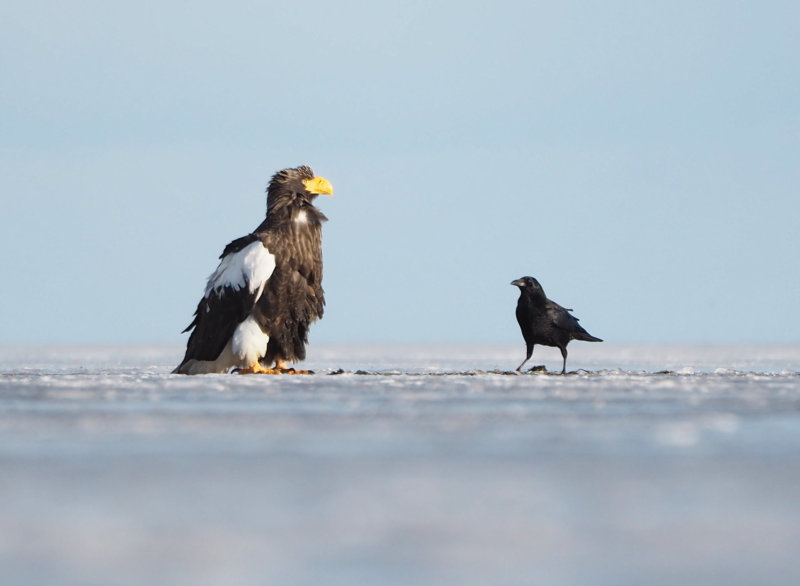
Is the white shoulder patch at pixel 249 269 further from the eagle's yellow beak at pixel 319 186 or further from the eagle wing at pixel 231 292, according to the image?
the eagle's yellow beak at pixel 319 186

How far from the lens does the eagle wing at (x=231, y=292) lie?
11.0 metres

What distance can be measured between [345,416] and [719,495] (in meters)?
2.74

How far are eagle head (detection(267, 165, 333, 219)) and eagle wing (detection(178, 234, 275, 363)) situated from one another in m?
0.40

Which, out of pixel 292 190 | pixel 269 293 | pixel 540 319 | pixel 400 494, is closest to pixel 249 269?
pixel 269 293

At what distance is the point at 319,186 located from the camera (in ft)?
39.0

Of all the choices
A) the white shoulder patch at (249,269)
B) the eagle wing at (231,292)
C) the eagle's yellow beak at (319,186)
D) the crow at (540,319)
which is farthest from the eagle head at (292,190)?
the crow at (540,319)

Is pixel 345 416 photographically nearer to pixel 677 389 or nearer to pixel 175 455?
pixel 175 455

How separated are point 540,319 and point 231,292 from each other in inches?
137

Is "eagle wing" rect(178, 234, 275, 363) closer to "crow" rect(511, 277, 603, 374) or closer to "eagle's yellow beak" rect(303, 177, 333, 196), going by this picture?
"eagle's yellow beak" rect(303, 177, 333, 196)

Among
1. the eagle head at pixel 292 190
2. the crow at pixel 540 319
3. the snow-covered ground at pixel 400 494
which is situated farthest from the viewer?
the crow at pixel 540 319

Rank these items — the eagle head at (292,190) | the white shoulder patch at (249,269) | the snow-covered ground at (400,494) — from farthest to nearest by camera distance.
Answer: the eagle head at (292,190) < the white shoulder patch at (249,269) < the snow-covered ground at (400,494)

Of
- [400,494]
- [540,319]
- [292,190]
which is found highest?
[292,190]

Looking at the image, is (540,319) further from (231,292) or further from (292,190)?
(231,292)

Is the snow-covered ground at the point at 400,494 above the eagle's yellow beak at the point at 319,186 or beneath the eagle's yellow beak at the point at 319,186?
beneath
